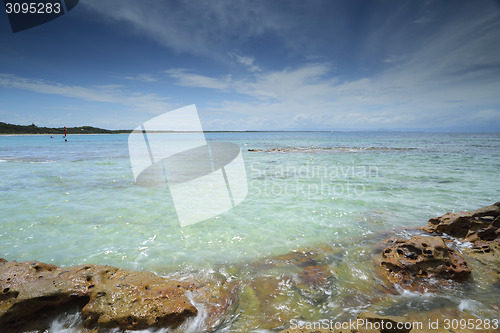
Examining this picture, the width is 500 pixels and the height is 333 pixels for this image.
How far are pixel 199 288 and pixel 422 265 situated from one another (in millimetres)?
3607

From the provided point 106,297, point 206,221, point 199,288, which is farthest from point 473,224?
point 106,297

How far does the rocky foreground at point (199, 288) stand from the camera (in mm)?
2617

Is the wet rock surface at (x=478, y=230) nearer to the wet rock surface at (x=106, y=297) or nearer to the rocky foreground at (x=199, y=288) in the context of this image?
the rocky foreground at (x=199, y=288)

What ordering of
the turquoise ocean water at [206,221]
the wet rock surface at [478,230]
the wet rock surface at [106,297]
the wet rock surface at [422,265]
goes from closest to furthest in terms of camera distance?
the wet rock surface at [106,297] → the wet rock surface at [422,265] → the wet rock surface at [478,230] → the turquoise ocean water at [206,221]

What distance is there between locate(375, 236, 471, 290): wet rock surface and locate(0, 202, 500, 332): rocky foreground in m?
0.01

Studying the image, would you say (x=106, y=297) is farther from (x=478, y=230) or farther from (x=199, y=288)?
(x=478, y=230)

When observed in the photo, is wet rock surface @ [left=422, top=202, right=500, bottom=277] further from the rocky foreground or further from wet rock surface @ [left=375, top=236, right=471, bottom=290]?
A: wet rock surface @ [left=375, top=236, right=471, bottom=290]

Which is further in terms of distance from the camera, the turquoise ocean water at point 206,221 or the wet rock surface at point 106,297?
the turquoise ocean water at point 206,221

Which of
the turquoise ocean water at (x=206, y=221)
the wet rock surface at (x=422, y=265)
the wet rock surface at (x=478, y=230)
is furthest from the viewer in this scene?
the turquoise ocean water at (x=206, y=221)

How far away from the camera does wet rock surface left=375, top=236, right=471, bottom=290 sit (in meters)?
3.56

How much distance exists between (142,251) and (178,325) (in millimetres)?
2427

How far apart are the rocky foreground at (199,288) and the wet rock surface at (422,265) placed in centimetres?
1

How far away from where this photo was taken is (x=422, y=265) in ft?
12.2

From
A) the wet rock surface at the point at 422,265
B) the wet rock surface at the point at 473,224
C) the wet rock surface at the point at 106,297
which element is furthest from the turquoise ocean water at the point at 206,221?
the wet rock surface at the point at 106,297
